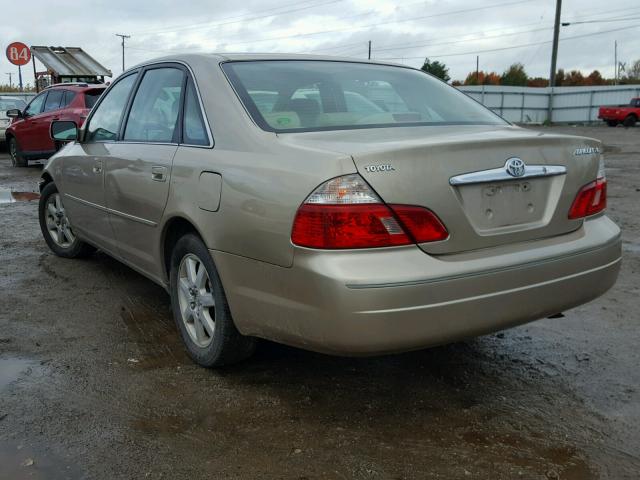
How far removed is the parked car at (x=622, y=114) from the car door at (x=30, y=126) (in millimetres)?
32067

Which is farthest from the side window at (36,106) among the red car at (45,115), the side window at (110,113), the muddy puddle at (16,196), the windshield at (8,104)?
the side window at (110,113)

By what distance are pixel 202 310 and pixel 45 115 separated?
1128cm

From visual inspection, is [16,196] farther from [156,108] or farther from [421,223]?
[421,223]

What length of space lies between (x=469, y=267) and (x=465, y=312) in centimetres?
18

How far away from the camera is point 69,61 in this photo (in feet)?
79.1

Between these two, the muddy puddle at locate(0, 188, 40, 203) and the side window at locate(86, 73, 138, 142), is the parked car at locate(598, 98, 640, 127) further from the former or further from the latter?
the side window at locate(86, 73, 138, 142)

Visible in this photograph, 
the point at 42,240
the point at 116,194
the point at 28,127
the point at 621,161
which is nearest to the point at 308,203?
the point at 116,194

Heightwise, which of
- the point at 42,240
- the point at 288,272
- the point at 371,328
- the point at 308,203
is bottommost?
the point at 42,240

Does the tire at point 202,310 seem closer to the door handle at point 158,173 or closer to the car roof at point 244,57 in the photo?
the door handle at point 158,173

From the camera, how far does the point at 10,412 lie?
2.92 meters

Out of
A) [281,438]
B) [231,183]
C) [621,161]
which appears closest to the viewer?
[281,438]

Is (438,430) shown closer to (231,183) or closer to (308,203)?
(308,203)

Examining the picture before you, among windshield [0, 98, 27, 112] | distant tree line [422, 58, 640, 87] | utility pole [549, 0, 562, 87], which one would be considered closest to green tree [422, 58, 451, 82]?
distant tree line [422, 58, 640, 87]

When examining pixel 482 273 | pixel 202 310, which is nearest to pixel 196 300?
pixel 202 310
